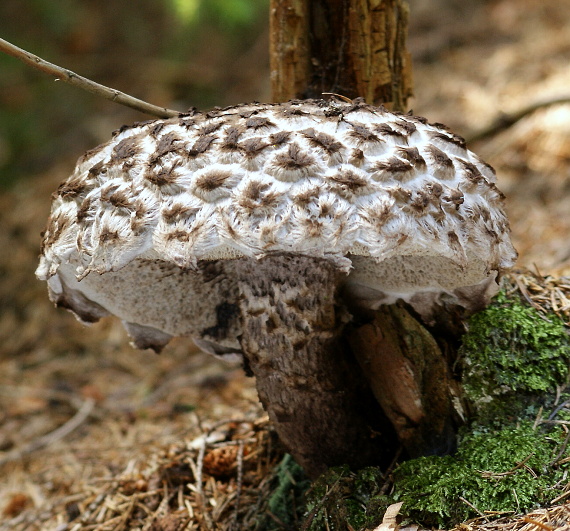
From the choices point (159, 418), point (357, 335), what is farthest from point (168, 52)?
point (357, 335)

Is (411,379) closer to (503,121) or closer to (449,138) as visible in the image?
(449,138)

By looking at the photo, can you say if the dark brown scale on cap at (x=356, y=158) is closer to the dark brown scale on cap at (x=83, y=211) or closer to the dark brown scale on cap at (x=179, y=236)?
the dark brown scale on cap at (x=179, y=236)

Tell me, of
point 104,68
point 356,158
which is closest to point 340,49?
point 356,158

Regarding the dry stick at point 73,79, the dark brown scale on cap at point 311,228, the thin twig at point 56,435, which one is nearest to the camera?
the dark brown scale on cap at point 311,228

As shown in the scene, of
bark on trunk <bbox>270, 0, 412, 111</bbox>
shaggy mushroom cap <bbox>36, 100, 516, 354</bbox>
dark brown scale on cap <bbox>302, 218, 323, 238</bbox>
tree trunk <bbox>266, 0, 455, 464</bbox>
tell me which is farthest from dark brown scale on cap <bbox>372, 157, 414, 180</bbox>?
bark on trunk <bbox>270, 0, 412, 111</bbox>

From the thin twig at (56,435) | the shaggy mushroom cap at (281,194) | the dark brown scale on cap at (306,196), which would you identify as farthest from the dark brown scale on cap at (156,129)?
the thin twig at (56,435)

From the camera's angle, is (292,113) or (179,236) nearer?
(179,236)
